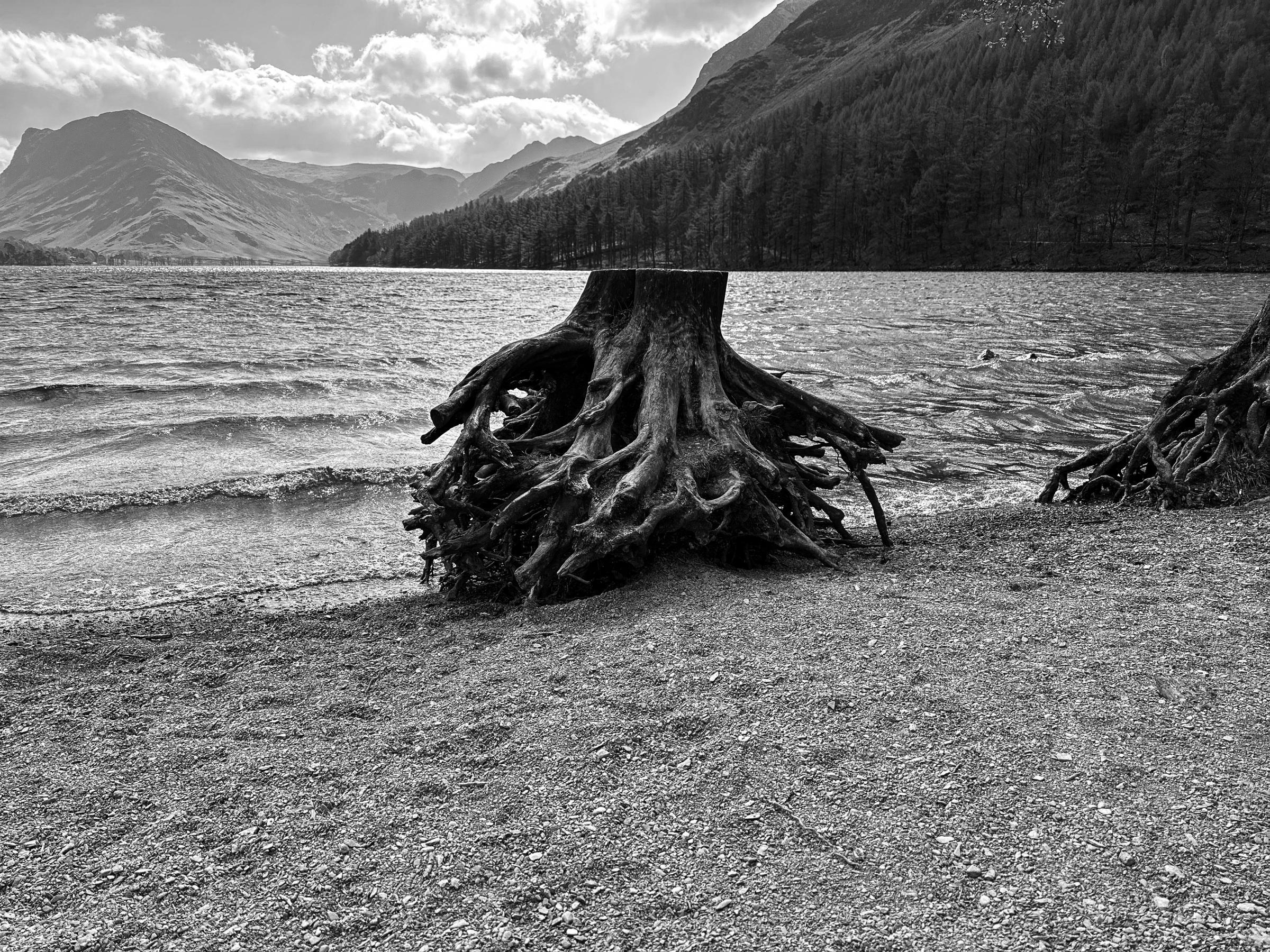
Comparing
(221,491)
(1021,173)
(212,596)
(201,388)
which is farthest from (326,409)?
(1021,173)

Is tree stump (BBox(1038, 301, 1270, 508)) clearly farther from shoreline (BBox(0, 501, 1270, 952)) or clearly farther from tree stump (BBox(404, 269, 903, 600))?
tree stump (BBox(404, 269, 903, 600))

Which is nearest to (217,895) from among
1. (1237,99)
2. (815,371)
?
(815,371)

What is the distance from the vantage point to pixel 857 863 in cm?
340

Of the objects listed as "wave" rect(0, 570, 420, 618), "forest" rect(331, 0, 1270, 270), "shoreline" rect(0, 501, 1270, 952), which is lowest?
"wave" rect(0, 570, 420, 618)

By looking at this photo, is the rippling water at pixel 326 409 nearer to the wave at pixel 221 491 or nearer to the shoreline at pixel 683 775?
the wave at pixel 221 491

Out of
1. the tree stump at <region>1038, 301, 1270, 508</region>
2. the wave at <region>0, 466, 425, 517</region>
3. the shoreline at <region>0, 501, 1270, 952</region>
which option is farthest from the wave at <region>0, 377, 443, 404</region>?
the tree stump at <region>1038, 301, 1270, 508</region>

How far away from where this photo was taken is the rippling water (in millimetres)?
10023

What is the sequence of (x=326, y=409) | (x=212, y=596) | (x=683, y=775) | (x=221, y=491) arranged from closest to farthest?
(x=683, y=775)
(x=212, y=596)
(x=221, y=491)
(x=326, y=409)

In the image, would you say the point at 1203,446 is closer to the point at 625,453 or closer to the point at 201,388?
the point at 625,453

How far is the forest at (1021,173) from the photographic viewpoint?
104 meters

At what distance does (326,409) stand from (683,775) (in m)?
16.8

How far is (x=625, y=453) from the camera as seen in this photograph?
24.3 ft

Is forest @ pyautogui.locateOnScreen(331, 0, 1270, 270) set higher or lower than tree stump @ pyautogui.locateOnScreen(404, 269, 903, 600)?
higher

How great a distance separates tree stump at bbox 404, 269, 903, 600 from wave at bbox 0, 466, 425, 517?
12.1ft
